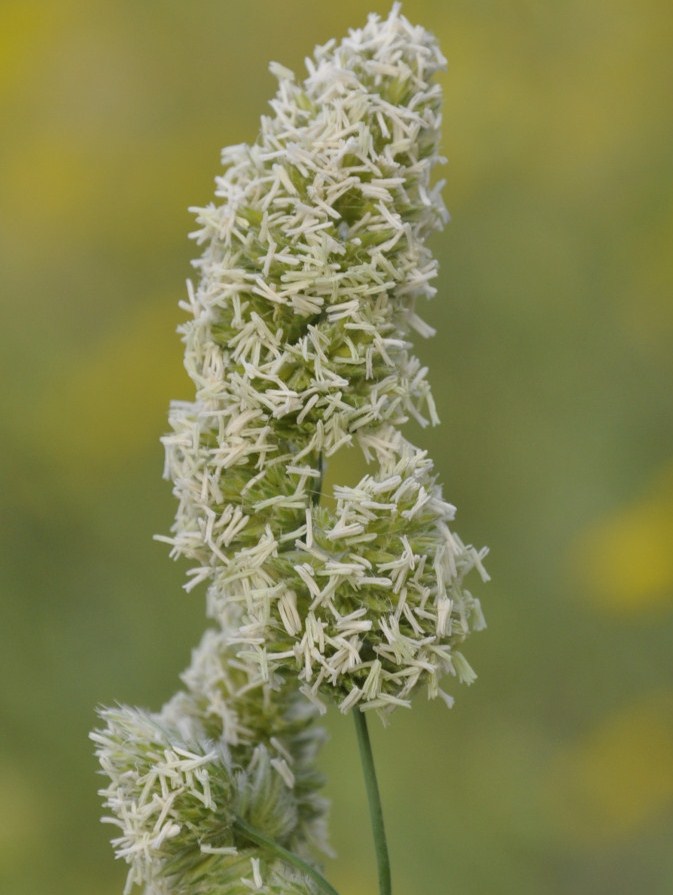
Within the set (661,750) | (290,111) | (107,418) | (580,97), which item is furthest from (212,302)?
(580,97)

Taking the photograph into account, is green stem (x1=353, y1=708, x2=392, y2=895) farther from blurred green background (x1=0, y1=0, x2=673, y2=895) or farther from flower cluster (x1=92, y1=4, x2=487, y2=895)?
blurred green background (x1=0, y1=0, x2=673, y2=895)

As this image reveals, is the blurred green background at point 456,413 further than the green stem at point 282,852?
Yes

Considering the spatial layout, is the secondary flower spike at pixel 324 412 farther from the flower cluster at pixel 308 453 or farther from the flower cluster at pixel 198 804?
the flower cluster at pixel 198 804

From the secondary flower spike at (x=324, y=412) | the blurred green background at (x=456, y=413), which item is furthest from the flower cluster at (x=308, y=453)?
the blurred green background at (x=456, y=413)

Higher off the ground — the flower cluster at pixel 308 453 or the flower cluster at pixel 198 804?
the flower cluster at pixel 308 453

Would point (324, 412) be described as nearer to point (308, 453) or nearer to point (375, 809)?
point (308, 453)

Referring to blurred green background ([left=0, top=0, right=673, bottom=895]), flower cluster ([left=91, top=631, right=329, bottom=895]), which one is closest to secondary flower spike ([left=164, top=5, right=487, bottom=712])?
flower cluster ([left=91, top=631, right=329, bottom=895])

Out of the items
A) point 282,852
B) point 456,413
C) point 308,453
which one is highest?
point 456,413

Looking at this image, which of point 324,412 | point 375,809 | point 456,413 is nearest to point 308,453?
point 324,412
